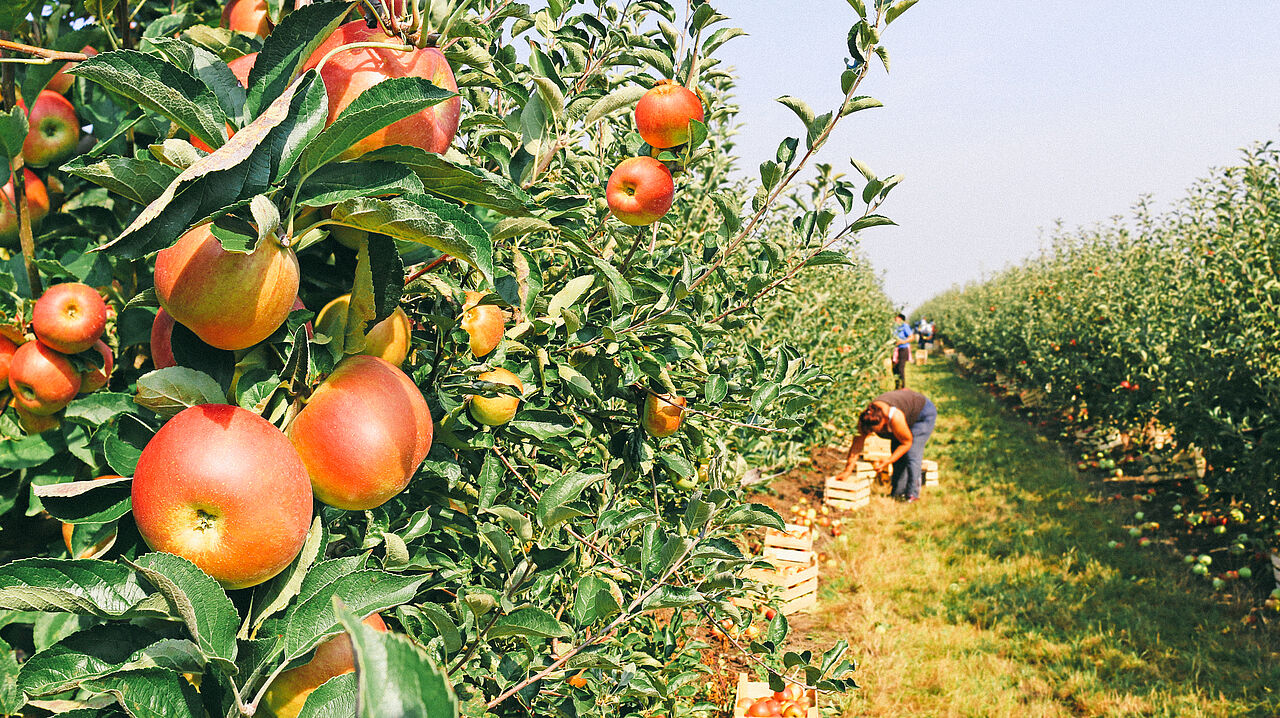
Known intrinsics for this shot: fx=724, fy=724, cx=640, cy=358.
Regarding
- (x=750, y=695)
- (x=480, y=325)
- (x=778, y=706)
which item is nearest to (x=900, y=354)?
(x=750, y=695)

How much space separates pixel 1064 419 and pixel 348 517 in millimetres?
12904

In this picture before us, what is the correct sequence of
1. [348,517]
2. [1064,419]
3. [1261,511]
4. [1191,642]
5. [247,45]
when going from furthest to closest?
[1064,419], [1261,511], [1191,642], [348,517], [247,45]

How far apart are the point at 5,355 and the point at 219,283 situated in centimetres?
100

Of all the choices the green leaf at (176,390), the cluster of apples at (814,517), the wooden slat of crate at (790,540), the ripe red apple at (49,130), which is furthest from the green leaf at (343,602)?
the cluster of apples at (814,517)

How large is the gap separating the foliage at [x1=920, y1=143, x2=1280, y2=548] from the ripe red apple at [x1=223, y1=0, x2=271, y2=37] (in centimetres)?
713

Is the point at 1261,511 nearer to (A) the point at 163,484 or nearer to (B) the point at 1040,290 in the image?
(A) the point at 163,484

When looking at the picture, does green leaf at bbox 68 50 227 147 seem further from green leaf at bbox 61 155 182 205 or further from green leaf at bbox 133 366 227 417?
green leaf at bbox 133 366 227 417

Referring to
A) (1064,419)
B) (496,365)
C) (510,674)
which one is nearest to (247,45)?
(496,365)

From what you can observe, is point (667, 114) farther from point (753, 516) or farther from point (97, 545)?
point (97, 545)

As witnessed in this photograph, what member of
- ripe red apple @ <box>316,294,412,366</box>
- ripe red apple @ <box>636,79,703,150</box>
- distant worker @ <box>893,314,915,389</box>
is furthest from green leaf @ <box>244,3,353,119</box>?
distant worker @ <box>893,314,915,389</box>

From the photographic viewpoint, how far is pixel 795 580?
522cm

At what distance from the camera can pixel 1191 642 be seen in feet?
16.4

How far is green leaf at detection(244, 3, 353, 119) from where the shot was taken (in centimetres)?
70

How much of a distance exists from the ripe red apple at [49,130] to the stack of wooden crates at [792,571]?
4.48 meters
